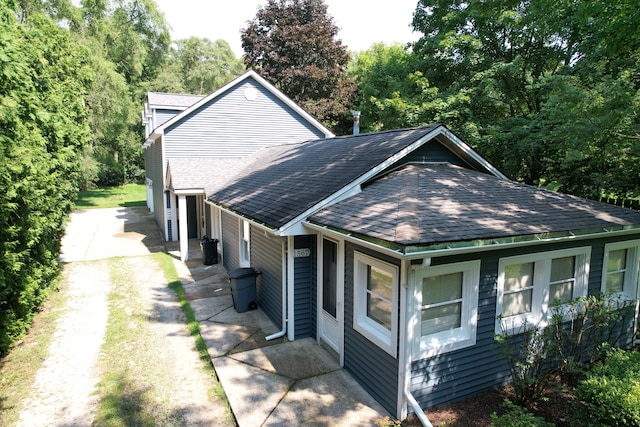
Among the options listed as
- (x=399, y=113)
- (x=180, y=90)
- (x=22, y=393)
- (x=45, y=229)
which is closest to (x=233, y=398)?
(x=22, y=393)

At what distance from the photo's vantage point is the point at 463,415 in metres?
5.73

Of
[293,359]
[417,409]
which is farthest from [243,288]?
[417,409]

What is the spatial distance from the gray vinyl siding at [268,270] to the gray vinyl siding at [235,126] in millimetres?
9239

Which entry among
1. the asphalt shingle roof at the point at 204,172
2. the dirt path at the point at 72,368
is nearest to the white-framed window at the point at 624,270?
the dirt path at the point at 72,368

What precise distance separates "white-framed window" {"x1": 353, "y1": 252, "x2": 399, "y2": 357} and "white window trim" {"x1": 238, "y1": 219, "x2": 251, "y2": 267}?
4.83m

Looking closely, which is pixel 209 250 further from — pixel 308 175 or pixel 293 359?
pixel 293 359

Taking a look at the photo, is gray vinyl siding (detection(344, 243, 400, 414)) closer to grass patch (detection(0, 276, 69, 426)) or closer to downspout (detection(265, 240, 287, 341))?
downspout (detection(265, 240, 287, 341))

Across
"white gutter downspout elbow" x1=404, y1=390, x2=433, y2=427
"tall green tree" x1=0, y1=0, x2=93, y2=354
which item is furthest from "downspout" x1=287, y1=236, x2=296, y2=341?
"tall green tree" x1=0, y1=0, x2=93, y2=354

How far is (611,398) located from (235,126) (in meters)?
17.0

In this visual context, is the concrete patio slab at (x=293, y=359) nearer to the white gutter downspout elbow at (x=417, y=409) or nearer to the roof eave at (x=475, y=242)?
the white gutter downspout elbow at (x=417, y=409)

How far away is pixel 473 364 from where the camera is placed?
618 centimetres

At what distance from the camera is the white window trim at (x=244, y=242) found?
10773 millimetres

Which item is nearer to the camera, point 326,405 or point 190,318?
point 326,405

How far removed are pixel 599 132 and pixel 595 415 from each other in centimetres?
855
